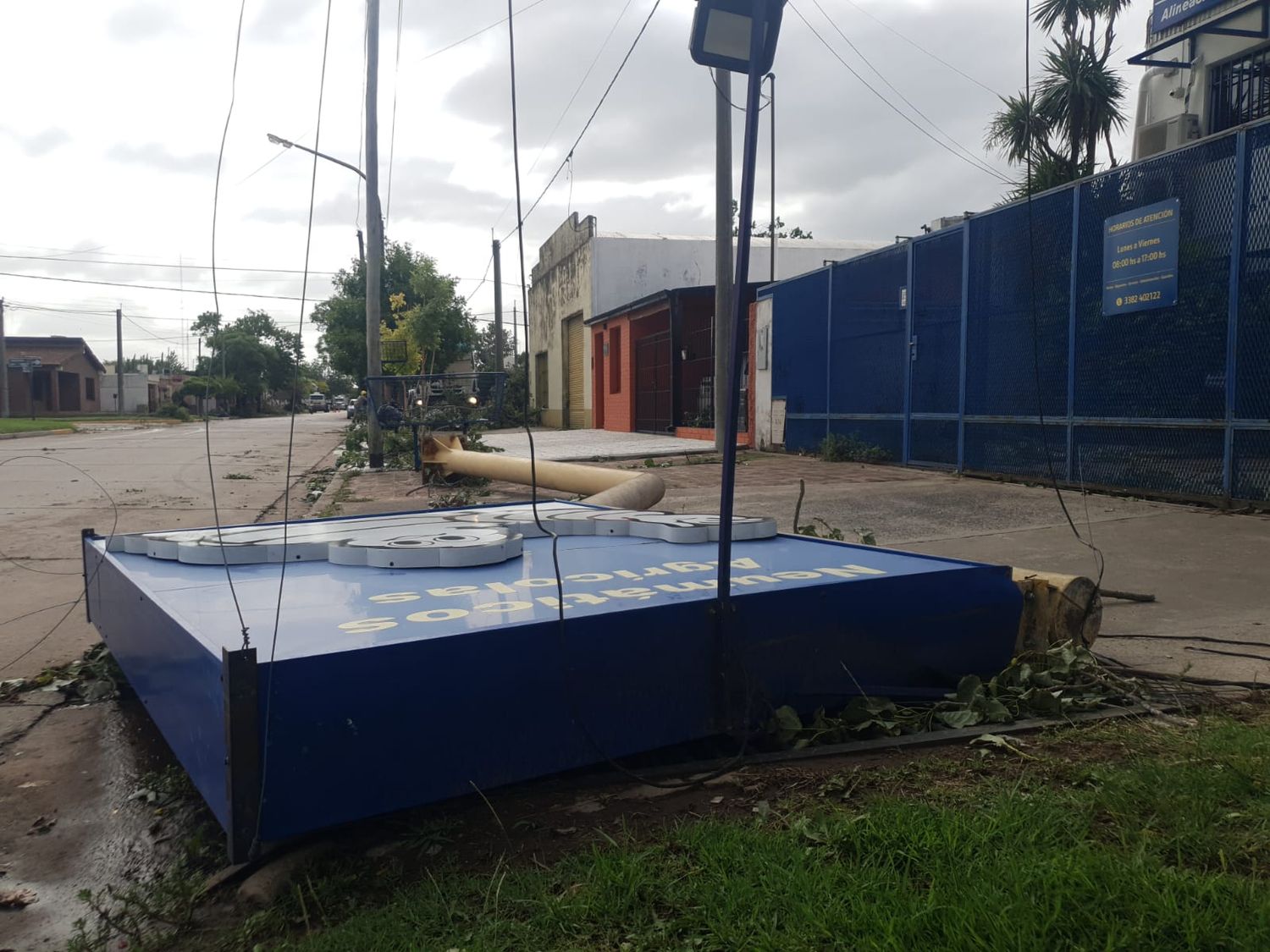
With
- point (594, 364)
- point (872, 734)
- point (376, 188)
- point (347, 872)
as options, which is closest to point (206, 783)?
point (347, 872)

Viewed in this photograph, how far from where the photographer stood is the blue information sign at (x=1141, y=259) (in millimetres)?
7555

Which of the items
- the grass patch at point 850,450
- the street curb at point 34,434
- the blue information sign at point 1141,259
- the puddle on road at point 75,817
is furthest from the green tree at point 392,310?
the puddle on road at point 75,817

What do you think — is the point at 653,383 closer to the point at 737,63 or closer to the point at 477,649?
the point at 737,63

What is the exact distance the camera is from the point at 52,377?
57375 mm

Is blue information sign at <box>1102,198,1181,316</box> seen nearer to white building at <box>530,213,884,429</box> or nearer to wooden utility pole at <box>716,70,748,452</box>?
wooden utility pole at <box>716,70,748,452</box>

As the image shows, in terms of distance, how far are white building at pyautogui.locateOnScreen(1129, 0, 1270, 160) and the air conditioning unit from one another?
0.05ft

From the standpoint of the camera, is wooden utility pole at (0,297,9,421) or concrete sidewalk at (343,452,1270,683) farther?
wooden utility pole at (0,297,9,421)

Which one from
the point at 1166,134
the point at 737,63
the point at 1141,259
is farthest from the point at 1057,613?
the point at 1166,134

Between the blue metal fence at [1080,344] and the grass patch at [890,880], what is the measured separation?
9.73 feet

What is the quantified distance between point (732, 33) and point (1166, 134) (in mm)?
16998

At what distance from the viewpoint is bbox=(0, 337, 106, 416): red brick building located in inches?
2196

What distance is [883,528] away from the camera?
6.61 metres

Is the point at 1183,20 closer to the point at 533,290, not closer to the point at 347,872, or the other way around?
the point at 347,872

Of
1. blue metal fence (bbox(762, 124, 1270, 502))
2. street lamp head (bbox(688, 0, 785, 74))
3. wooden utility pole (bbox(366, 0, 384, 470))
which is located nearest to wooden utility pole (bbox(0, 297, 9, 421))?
wooden utility pole (bbox(366, 0, 384, 470))
